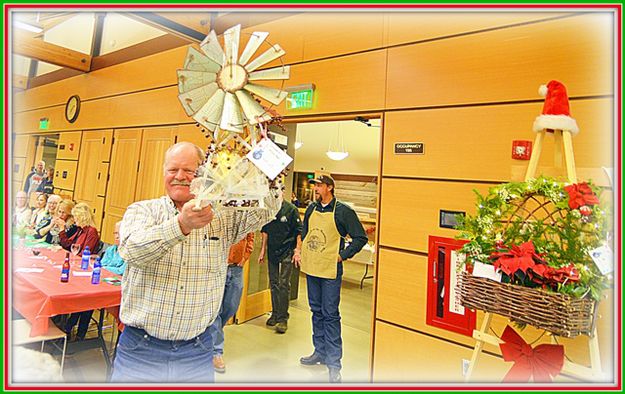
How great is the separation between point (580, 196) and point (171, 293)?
1430 mm

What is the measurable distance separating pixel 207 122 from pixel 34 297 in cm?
197

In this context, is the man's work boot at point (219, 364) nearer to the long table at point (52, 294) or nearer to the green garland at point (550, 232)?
the long table at point (52, 294)

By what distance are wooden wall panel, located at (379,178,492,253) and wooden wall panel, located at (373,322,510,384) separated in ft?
1.92

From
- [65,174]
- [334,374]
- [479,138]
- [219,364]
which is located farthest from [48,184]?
[479,138]

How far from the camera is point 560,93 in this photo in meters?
1.48

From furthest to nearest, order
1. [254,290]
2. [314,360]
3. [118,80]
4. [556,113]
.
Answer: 1. [118,80]
2. [254,290]
3. [314,360]
4. [556,113]

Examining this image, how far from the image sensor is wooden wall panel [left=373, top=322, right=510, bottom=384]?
2.16 meters

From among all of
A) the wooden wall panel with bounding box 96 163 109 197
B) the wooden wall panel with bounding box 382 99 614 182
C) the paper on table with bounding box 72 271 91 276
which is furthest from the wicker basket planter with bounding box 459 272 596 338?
the wooden wall panel with bounding box 96 163 109 197

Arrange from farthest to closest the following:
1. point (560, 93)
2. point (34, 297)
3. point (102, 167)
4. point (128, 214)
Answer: point (102, 167), point (34, 297), point (560, 93), point (128, 214)

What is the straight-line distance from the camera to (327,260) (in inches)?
116

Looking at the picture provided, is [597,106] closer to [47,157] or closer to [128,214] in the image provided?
[128,214]

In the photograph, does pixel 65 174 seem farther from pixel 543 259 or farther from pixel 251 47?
pixel 543 259

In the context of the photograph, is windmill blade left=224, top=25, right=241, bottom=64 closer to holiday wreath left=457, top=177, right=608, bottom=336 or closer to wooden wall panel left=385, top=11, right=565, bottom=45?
holiday wreath left=457, top=177, right=608, bottom=336

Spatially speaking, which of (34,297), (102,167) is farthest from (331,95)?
(102,167)
